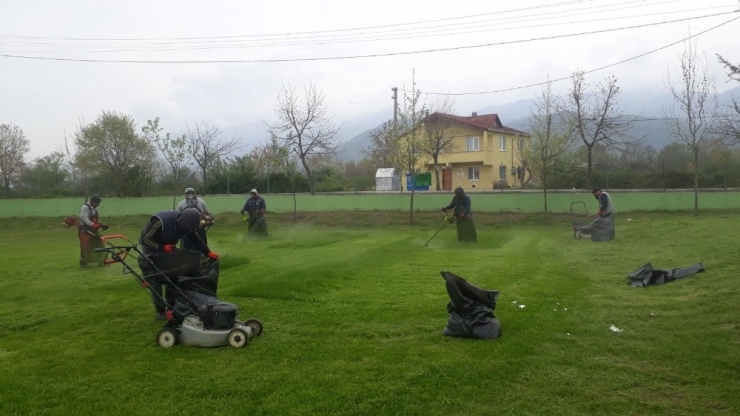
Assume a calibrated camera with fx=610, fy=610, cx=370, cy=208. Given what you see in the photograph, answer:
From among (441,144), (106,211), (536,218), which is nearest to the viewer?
(536,218)

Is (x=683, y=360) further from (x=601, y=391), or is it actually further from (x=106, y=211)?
(x=106, y=211)

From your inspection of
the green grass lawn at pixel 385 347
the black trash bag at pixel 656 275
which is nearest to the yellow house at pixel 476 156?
the green grass lawn at pixel 385 347

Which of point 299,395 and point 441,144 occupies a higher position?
point 441,144

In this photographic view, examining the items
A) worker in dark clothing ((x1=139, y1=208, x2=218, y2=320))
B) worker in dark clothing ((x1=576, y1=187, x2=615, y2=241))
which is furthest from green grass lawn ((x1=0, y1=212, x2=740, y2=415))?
worker in dark clothing ((x1=576, y1=187, x2=615, y2=241))

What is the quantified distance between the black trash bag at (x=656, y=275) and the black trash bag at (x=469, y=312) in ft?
14.4

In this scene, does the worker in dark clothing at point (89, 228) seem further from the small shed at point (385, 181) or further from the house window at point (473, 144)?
the house window at point (473, 144)

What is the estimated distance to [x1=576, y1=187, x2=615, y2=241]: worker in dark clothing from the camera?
16828 millimetres

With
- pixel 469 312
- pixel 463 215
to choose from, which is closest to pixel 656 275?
pixel 469 312

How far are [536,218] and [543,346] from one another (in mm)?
20703

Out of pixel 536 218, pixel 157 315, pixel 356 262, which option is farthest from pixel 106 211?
pixel 157 315

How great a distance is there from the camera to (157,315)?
24.9 ft

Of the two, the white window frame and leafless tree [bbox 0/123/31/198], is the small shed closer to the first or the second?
the white window frame

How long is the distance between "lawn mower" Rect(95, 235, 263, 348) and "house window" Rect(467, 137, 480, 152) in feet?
144

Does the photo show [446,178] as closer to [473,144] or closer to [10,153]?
[473,144]
